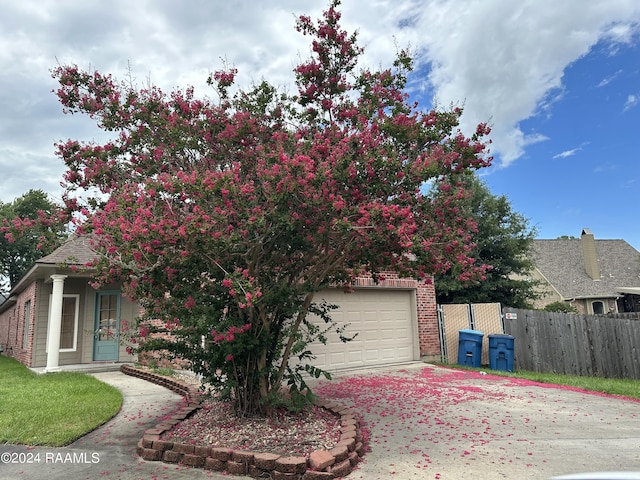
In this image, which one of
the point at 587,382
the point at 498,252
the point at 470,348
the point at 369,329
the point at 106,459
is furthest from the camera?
the point at 498,252

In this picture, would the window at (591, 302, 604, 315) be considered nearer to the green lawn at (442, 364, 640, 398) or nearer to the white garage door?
the green lawn at (442, 364, 640, 398)

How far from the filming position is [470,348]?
1141cm

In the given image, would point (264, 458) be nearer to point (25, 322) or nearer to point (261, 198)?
point (261, 198)

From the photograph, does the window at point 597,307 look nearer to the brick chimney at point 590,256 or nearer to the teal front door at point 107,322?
the brick chimney at point 590,256

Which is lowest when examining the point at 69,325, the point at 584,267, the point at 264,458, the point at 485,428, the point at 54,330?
the point at 485,428

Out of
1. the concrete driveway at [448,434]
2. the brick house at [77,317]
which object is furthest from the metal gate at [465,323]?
the brick house at [77,317]

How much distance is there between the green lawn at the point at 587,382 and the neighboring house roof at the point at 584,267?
40.8ft

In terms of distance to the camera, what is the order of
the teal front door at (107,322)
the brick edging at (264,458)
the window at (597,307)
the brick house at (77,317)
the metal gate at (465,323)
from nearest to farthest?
the brick edging at (264,458)
the metal gate at (465,323)
the brick house at (77,317)
the teal front door at (107,322)
the window at (597,307)

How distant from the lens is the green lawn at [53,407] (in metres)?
5.41

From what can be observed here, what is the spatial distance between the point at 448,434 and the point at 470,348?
6487 millimetres

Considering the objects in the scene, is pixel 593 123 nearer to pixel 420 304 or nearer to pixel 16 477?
pixel 420 304

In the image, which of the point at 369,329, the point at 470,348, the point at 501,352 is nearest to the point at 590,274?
the point at 501,352

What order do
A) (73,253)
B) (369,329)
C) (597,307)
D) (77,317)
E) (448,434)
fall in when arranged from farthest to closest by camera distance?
(597,307) < (77,317) < (73,253) < (369,329) < (448,434)

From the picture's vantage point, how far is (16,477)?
4.17 metres
